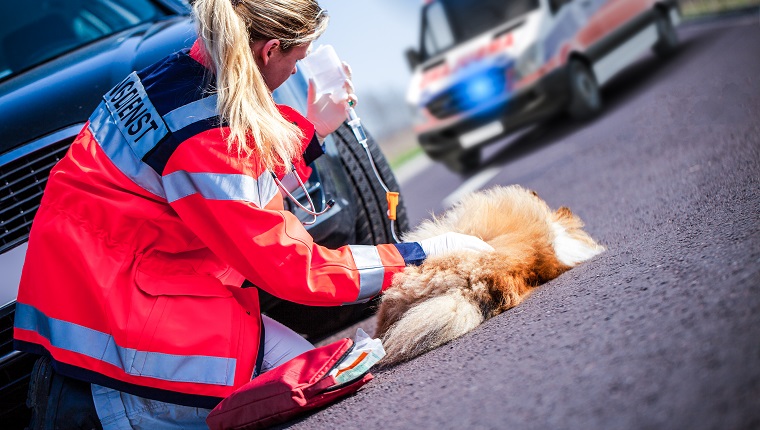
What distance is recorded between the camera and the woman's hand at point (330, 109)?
353 cm

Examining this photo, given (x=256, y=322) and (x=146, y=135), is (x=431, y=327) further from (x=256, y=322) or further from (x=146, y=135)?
(x=146, y=135)

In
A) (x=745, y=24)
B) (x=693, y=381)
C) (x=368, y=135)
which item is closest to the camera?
(x=693, y=381)

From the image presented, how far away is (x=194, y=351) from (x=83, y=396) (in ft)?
1.41

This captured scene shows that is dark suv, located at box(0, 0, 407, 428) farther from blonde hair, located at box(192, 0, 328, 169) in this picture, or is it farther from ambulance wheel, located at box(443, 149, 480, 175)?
ambulance wheel, located at box(443, 149, 480, 175)

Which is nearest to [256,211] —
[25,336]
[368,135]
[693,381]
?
[25,336]

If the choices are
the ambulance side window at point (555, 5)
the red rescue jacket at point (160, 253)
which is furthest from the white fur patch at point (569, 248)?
the ambulance side window at point (555, 5)

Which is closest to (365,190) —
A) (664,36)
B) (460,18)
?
(460,18)

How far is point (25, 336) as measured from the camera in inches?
117

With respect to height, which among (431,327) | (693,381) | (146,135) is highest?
(146,135)

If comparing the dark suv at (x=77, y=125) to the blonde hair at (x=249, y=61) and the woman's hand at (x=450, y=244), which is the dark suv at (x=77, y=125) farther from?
the blonde hair at (x=249, y=61)

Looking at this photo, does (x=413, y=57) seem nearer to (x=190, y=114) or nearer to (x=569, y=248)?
(x=569, y=248)

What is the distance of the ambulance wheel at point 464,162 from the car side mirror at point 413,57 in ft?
5.31

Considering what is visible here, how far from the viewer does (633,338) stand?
239 centimetres

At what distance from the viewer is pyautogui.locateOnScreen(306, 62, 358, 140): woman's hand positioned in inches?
139
